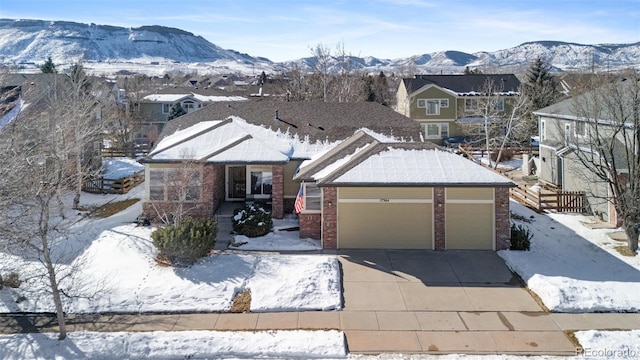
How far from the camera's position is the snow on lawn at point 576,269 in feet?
40.4

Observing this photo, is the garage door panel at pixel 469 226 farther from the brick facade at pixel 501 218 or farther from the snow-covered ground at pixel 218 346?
the snow-covered ground at pixel 218 346

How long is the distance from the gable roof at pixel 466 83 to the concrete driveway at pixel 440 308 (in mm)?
35909

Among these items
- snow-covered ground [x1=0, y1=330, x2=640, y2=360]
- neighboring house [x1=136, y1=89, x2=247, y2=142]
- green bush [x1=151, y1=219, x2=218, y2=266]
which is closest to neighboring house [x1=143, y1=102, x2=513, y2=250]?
green bush [x1=151, y1=219, x2=218, y2=266]

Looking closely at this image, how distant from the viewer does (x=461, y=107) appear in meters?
48.6

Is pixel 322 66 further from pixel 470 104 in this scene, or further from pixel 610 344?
pixel 610 344

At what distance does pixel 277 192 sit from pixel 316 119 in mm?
6366

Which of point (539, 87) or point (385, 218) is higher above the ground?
point (539, 87)

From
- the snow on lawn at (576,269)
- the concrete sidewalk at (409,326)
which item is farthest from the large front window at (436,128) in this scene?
the concrete sidewalk at (409,326)

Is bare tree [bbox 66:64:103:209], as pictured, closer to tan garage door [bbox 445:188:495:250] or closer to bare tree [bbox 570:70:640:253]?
tan garage door [bbox 445:188:495:250]

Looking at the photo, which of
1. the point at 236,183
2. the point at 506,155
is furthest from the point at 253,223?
the point at 506,155

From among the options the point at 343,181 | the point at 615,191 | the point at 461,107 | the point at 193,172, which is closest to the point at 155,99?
the point at 461,107

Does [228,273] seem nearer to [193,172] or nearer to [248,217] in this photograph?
[248,217]

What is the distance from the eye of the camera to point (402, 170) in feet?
55.0

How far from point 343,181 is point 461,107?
117 feet
